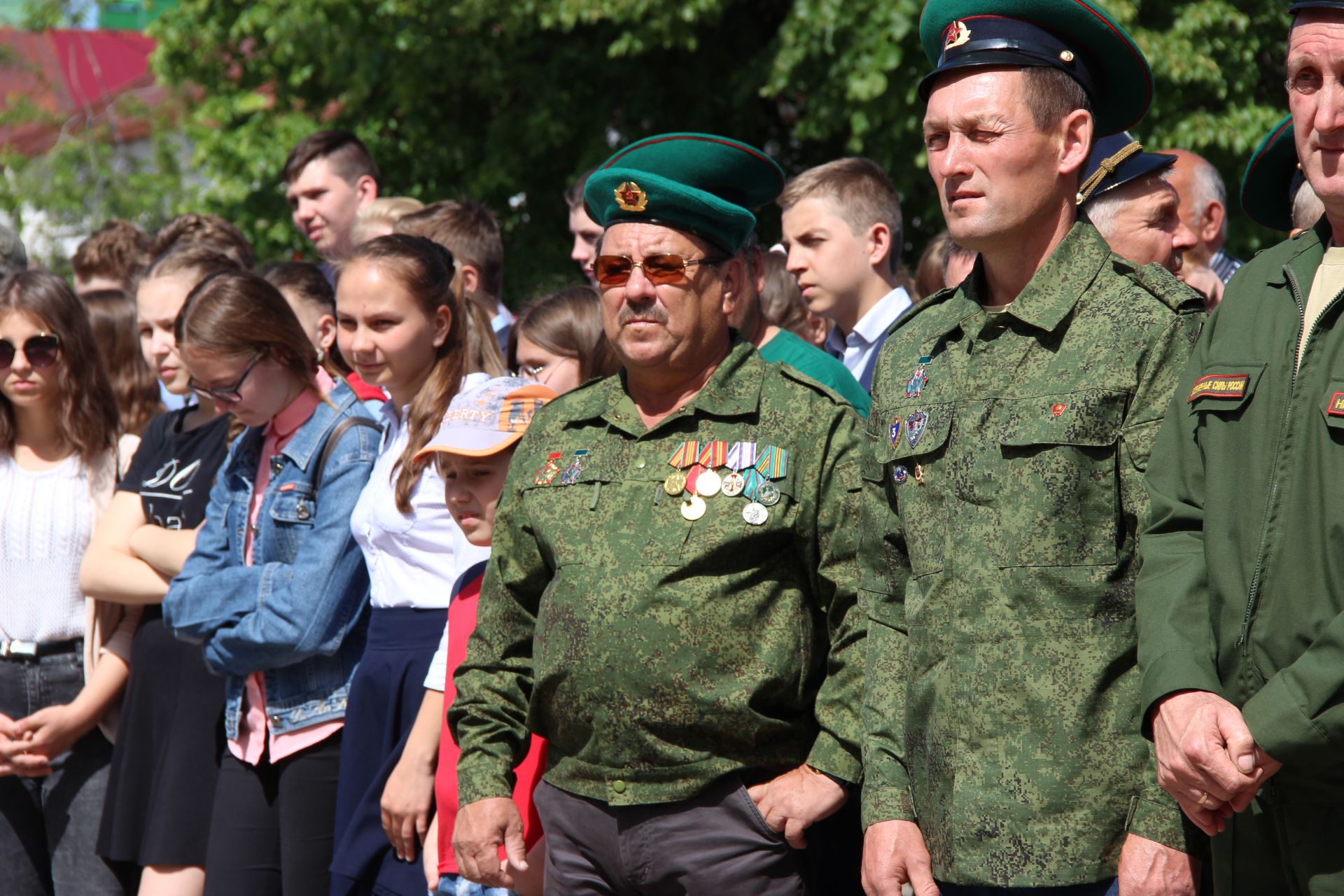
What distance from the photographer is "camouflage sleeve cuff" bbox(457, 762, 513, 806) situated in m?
3.40

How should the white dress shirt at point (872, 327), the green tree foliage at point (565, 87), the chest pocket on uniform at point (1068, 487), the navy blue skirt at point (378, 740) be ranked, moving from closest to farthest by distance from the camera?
the chest pocket on uniform at point (1068, 487) < the navy blue skirt at point (378, 740) < the white dress shirt at point (872, 327) < the green tree foliage at point (565, 87)

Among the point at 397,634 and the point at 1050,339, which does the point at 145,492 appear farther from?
the point at 1050,339

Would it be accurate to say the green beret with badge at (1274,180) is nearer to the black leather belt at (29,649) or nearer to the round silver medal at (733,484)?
the round silver medal at (733,484)

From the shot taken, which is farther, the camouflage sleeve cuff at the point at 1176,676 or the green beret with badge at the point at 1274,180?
the green beret with badge at the point at 1274,180

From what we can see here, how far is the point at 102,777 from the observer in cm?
523

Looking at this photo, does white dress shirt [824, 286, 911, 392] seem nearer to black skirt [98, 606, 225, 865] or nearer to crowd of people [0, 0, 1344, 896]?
crowd of people [0, 0, 1344, 896]

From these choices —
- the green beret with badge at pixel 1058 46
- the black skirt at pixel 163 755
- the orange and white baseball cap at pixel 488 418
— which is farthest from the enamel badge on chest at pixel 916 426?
the black skirt at pixel 163 755

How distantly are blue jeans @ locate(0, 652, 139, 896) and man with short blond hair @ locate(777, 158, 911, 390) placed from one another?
3.01 metres

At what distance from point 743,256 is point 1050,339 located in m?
1.06

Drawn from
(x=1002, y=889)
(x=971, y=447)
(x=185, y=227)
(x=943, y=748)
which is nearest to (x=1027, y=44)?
(x=971, y=447)

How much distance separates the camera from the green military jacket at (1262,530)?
218 cm

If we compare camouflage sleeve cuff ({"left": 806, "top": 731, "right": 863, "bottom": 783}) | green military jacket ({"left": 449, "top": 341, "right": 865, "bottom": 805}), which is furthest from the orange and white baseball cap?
camouflage sleeve cuff ({"left": 806, "top": 731, "right": 863, "bottom": 783})

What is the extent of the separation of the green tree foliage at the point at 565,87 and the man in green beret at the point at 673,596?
22.2 feet

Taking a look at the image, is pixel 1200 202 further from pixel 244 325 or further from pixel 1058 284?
pixel 244 325
